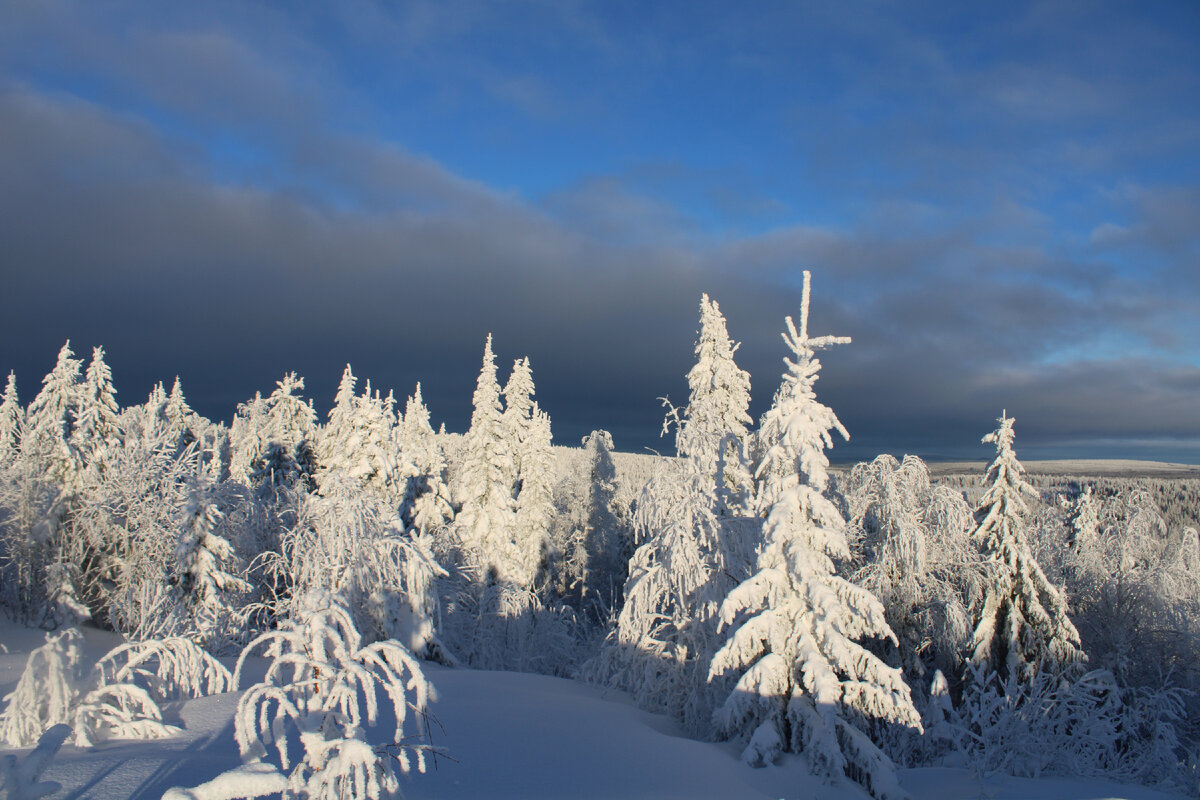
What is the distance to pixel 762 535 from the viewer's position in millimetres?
11570

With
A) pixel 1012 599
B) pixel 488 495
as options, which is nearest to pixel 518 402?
pixel 488 495

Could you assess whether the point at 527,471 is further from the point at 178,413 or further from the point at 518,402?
the point at 178,413

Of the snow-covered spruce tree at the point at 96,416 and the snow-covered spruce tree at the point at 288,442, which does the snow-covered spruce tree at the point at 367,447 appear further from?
the snow-covered spruce tree at the point at 96,416

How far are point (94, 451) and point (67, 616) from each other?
9.04m

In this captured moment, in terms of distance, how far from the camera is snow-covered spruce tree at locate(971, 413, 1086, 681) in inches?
743

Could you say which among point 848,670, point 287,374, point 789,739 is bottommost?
point 789,739

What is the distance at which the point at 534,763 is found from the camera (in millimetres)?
7945

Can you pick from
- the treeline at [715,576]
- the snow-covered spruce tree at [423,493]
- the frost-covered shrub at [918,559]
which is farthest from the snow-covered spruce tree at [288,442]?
the frost-covered shrub at [918,559]

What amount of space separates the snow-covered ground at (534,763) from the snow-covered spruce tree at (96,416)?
18.1 m

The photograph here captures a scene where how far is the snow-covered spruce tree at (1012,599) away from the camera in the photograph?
1888 centimetres

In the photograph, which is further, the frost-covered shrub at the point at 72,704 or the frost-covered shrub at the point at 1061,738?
the frost-covered shrub at the point at 1061,738

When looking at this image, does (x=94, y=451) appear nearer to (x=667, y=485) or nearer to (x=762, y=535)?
(x=667, y=485)

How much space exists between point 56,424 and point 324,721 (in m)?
31.8

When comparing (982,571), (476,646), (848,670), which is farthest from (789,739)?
(476,646)
